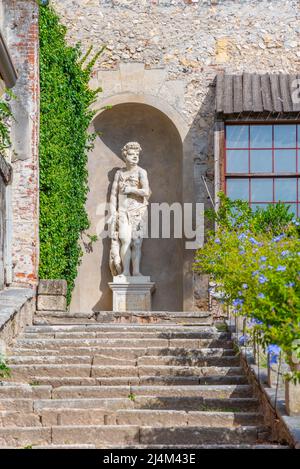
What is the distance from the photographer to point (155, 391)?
332 inches

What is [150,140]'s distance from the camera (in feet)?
49.7

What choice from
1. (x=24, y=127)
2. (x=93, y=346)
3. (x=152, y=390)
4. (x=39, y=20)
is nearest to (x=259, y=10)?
(x=39, y=20)

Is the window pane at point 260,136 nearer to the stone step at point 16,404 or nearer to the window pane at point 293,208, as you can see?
the window pane at point 293,208

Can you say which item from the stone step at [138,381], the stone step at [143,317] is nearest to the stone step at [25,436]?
the stone step at [138,381]

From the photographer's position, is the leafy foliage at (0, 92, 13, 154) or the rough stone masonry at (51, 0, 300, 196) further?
the rough stone masonry at (51, 0, 300, 196)

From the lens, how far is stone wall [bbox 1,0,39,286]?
40.7 feet

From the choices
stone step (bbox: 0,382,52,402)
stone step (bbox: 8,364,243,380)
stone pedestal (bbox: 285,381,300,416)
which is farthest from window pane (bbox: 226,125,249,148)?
stone pedestal (bbox: 285,381,300,416)

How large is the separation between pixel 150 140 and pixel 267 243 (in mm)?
7169

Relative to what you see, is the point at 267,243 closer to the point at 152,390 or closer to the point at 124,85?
the point at 152,390

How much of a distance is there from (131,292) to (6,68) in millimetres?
4378

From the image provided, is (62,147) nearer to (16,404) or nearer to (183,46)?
(183,46)

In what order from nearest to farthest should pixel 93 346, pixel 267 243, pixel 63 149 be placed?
pixel 267 243 < pixel 93 346 < pixel 63 149

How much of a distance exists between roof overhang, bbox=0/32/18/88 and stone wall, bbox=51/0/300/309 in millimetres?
2749

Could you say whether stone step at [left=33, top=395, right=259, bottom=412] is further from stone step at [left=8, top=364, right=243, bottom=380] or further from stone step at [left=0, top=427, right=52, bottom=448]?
stone step at [left=8, top=364, right=243, bottom=380]
